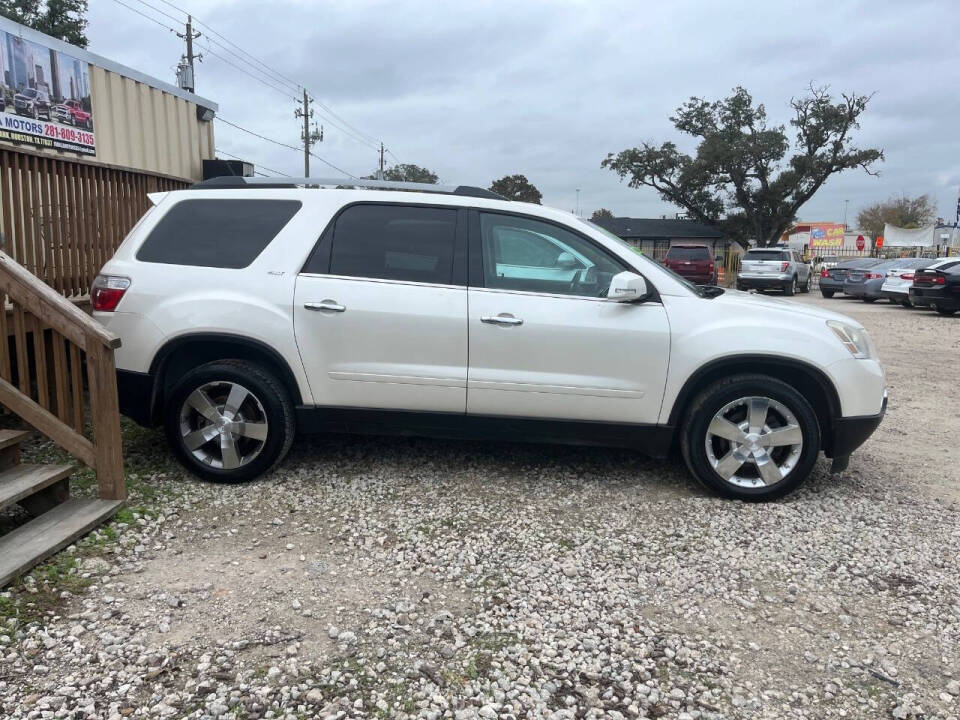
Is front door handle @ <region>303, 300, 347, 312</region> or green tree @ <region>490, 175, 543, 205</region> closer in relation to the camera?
front door handle @ <region>303, 300, 347, 312</region>

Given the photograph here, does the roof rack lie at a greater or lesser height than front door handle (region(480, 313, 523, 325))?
greater

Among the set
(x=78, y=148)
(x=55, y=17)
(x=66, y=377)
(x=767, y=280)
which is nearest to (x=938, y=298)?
(x=767, y=280)

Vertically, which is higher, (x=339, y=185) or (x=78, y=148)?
(x=78, y=148)

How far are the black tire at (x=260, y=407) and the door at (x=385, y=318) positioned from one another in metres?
0.24

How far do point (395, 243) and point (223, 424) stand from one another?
5.07ft

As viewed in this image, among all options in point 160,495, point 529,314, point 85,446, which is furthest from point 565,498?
point 85,446

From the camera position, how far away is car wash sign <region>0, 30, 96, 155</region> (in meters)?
7.66

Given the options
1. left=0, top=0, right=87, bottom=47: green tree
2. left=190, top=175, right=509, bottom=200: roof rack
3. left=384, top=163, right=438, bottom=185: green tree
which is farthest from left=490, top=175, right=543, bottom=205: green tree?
left=190, top=175, right=509, bottom=200: roof rack

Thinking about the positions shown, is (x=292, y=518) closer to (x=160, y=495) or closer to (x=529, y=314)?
(x=160, y=495)

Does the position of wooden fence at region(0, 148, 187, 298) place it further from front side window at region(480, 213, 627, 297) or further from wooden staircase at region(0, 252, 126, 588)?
front side window at region(480, 213, 627, 297)

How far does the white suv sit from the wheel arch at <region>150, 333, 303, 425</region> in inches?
0.4

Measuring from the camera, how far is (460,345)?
4242 millimetres

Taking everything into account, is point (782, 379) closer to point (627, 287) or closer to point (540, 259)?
point (627, 287)

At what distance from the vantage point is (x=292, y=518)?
4020mm
